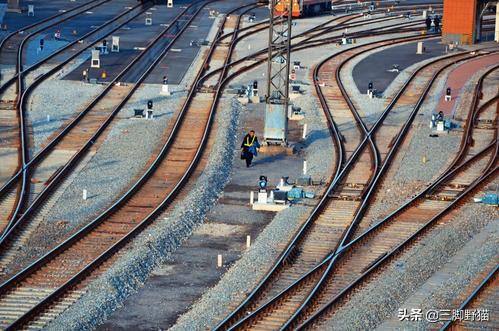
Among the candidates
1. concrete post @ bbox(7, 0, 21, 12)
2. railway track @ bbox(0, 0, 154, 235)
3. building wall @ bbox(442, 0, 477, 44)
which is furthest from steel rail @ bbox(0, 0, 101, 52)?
building wall @ bbox(442, 0, 477, 44)

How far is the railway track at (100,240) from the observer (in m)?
20.0

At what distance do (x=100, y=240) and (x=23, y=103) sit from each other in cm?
1526

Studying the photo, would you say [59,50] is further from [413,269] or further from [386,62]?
[413,269]

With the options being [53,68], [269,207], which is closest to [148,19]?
[53,68]

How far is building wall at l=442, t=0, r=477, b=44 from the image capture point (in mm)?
55625

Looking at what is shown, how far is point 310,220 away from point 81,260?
16.5ft

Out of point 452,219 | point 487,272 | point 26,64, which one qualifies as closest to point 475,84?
point 26,64

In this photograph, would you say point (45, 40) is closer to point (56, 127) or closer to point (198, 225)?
point (56, 127)

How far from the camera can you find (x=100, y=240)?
78.0 ft

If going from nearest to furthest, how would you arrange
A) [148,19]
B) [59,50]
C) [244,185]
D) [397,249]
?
[397,249], [244,185], [59,50], [148,19]

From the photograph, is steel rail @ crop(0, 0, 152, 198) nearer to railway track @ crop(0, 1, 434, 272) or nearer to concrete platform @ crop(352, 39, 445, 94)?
railway track @ crop(0, 1, 434, 272)

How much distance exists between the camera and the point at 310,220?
25203mm

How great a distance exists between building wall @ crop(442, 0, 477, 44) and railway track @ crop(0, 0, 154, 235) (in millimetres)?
14761

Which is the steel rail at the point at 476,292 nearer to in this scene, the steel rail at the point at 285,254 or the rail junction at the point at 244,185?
the rail junction at the point at 244,185
